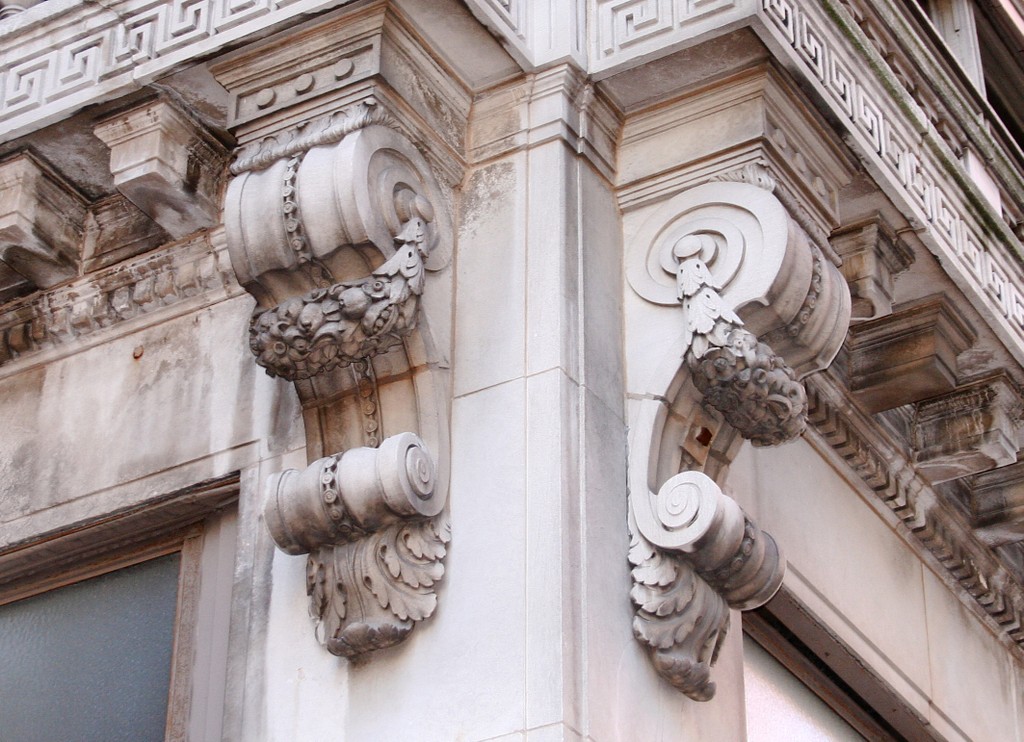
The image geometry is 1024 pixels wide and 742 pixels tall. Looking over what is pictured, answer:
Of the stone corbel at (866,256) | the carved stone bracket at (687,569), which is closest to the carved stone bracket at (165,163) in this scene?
the carved stone bracket at (687,569)

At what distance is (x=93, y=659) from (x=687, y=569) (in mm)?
2597

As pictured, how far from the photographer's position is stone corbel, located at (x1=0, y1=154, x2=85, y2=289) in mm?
8602

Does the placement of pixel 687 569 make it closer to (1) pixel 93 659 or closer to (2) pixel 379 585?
(2) pixel 379 585

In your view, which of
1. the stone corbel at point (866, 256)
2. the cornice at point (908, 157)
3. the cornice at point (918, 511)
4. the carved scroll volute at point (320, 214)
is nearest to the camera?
the carved scroll volute at point (320, 214)

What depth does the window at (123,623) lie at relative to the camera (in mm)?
8078

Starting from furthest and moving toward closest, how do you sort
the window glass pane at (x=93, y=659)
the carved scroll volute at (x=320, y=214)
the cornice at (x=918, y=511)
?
the cornice at (x=918, y=511), the window glass pane at (x=93, y=659), the carved scroll volute at (x=320, y=214)

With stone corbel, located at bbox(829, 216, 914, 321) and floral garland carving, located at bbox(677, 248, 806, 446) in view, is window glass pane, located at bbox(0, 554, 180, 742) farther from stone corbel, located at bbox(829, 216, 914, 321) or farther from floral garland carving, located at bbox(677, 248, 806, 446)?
stone corbel, located at bbox(829, 216, 914, 321)

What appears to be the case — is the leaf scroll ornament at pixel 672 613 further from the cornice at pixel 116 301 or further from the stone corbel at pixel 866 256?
the cornice at pixel 116 301

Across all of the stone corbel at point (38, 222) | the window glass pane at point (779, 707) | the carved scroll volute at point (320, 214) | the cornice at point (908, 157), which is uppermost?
the cornice at point (908, 157)

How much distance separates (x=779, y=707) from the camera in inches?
368

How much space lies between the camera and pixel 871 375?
9.82 metres

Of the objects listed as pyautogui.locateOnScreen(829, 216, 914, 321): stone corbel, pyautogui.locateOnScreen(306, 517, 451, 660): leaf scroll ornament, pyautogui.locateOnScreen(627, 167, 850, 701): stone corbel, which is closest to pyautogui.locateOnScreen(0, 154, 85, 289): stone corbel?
pyautogui.locateOnScreen(306, 517, 451, 660): leaf scroll ornament

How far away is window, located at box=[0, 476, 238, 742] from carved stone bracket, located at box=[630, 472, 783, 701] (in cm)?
171

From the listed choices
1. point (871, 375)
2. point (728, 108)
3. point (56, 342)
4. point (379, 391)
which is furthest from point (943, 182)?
point (56, 342)
